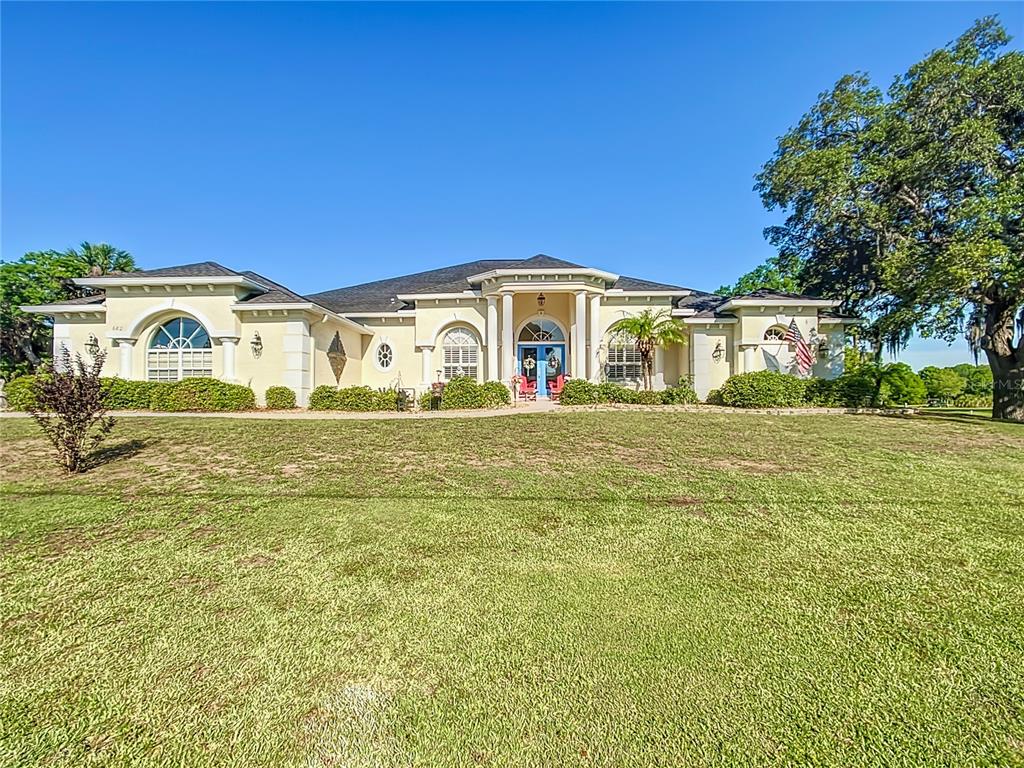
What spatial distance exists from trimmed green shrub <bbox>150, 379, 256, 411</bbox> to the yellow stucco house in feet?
2.88

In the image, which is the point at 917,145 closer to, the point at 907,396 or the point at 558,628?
the point at 907,396

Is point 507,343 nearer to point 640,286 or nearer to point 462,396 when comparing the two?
point 462,396

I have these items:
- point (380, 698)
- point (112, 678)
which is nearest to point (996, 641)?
point (380, 698)

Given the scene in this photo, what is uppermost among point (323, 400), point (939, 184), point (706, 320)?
point (939, 184)

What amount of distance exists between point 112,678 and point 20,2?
1196cm

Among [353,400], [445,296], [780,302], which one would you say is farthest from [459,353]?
[780,302]

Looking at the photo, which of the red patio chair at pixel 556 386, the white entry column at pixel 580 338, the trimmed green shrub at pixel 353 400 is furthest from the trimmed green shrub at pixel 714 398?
the trimmed green shrub at pixel 353 400

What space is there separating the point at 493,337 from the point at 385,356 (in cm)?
487

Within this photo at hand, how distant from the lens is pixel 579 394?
1409 centimetres

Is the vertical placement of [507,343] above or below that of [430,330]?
below

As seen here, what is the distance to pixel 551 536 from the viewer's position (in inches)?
169

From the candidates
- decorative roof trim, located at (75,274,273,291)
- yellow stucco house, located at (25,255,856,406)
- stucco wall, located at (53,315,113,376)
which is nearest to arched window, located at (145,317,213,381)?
yellow stucco house, located at (25,255,856,406)

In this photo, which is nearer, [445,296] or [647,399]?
[647,399]

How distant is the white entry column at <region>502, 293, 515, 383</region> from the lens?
16.1 m
